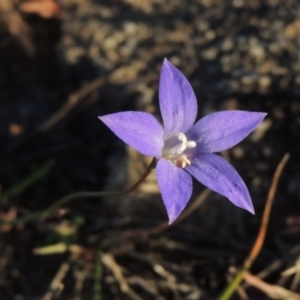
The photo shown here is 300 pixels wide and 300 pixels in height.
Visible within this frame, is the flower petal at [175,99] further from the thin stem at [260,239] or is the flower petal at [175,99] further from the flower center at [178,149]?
the thin stem at [260,239]

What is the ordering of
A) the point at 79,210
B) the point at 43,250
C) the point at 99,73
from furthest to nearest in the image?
1. the point at 99,73
2. the point at 79,210
3. the point at 43,250

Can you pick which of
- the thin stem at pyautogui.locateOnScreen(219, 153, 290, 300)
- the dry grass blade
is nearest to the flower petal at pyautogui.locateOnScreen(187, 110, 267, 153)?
the thin stem at pyautogui.locateOnScreen(219, 153, 290, 300)

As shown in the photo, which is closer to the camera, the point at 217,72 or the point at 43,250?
the point at 43,250

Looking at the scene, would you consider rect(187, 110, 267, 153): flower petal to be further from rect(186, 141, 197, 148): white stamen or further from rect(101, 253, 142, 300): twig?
rect(101, 253, 142, 300): twig

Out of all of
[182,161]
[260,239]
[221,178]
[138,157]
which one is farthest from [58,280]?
[221,178]

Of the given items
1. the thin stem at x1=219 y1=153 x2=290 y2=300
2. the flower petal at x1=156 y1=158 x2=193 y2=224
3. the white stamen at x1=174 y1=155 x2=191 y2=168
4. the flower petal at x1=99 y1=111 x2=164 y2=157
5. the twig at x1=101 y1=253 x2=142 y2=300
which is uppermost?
the flower petal at x1=99 y1=111 x2=164 y2=157

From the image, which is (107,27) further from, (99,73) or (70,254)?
(70,254)

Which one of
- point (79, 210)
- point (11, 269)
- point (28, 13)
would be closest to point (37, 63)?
point (28, 13)
